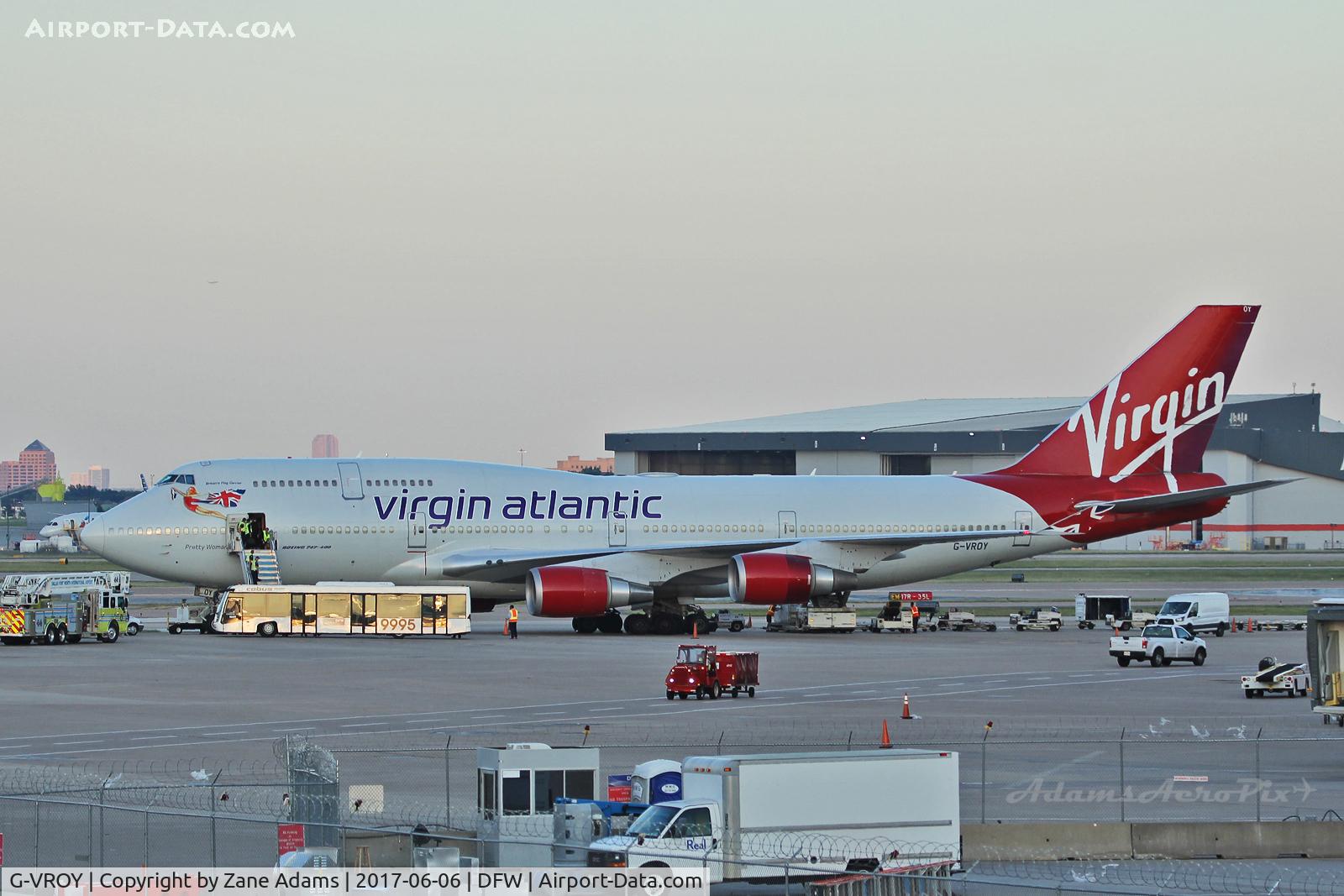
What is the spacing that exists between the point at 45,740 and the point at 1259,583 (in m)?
76.3

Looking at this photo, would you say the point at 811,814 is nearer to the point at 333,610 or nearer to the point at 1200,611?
the point at 333,610

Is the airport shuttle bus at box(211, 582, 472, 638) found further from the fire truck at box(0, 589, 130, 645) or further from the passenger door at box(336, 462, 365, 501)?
the fire truck at box(0, 589, 130, 645)

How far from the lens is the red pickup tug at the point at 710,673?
3831cm

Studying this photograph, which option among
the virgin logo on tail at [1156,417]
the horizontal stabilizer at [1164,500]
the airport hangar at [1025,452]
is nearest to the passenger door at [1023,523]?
the horizontal stabilizer at [1164,500]

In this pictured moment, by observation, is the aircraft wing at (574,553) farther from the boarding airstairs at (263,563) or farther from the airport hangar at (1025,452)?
the airport hangar at (1025,452)

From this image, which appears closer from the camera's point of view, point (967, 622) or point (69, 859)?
point (69, 859)

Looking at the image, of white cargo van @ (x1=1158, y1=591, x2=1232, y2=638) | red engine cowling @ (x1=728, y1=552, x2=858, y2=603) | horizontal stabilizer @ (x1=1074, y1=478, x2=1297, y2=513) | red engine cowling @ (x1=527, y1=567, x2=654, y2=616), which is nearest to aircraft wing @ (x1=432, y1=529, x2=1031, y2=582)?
red engine cowling @ (x1=728, y1=552, x2=858, y2=603)

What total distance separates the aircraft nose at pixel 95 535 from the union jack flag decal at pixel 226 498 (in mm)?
3515

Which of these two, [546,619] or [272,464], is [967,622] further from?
[272,464]

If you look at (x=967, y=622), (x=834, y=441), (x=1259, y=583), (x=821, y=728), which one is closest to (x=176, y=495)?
(x=967, y=622)

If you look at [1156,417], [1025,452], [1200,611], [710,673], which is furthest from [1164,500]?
[1025,452]

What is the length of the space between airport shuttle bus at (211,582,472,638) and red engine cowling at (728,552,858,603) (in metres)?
9.03

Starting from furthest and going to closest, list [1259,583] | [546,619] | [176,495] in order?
[1259,583], [546,619], [176,495]

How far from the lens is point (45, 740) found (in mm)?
30125
